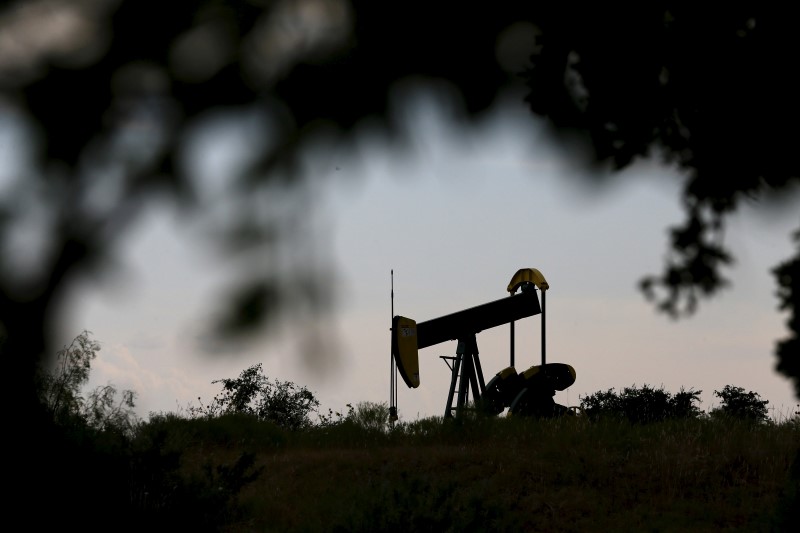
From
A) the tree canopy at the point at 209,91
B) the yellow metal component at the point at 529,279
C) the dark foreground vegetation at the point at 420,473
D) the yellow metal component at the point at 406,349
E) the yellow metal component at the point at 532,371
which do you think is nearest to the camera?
the tree canopy at the point at 209,91

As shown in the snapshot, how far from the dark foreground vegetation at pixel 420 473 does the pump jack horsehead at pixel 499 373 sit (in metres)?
0.95

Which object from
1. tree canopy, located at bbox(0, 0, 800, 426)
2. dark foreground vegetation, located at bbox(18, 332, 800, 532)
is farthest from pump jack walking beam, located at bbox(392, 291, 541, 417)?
tree canopy, located at bbox(0, 0, 800, 426)

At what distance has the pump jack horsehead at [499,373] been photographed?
45.4 ft

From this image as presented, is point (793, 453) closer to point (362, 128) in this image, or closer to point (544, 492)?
point (544, 492)

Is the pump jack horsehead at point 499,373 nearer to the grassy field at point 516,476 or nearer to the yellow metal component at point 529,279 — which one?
the yellow metal component at point 529,279

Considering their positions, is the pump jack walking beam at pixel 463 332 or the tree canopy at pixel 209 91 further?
the pump jack walking beam at pixel 463 332

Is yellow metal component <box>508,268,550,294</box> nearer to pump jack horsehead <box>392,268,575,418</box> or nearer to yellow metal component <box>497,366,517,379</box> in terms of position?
pump jack horsehead <box>392,268,575,418</box>

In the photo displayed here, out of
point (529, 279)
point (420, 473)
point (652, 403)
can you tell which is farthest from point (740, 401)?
point (420, 473)

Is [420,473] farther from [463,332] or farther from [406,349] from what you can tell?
[463,332]

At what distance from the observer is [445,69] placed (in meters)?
1.95

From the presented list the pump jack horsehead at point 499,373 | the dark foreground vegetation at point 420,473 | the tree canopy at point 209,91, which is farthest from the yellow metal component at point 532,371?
the tree canopy at point 209,91

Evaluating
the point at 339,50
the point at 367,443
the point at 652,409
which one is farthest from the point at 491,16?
the point at 652,409

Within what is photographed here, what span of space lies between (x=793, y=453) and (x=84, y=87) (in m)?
11.0

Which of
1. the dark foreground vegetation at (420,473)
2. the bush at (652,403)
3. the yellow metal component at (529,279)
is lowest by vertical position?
the dark foreground vegetation at (420,473)
